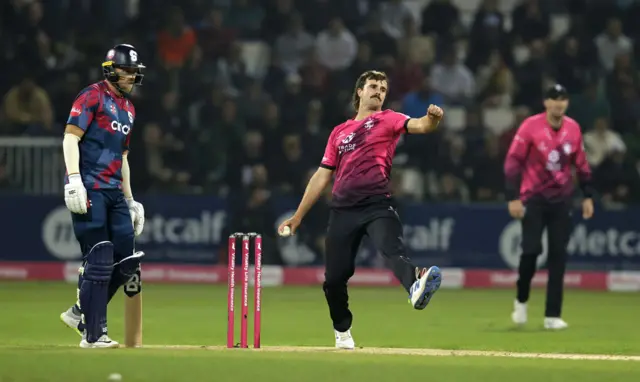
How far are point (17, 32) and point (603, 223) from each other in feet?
30.3

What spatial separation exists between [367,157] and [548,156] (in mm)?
3540

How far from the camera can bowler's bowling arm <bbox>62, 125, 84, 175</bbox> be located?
9531 millimetres

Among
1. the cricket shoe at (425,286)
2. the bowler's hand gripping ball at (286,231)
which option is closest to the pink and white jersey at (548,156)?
the bowler's hand gripping ball at (286,231)

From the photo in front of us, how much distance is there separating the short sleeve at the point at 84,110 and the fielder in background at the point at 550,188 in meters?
4.83

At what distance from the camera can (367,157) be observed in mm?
9938

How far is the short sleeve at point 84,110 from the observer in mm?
9641

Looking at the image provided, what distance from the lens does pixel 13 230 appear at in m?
18.8

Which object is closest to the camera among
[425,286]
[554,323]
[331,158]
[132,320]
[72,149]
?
[425,286]

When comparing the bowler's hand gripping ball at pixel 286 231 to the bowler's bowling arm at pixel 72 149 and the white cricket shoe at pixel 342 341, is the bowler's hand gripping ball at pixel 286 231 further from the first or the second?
the bowler's bowling arm at pixel 72 149

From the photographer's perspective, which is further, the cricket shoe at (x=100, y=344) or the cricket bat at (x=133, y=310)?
the cricket bat at (x=133, y=310)

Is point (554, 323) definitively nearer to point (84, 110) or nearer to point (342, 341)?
point (342, 341)

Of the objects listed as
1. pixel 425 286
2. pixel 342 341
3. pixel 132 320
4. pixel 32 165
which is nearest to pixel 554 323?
pixel 342 341

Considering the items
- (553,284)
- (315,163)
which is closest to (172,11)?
(315,163)

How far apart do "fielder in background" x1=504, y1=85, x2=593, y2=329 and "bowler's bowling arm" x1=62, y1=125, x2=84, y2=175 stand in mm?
4943
